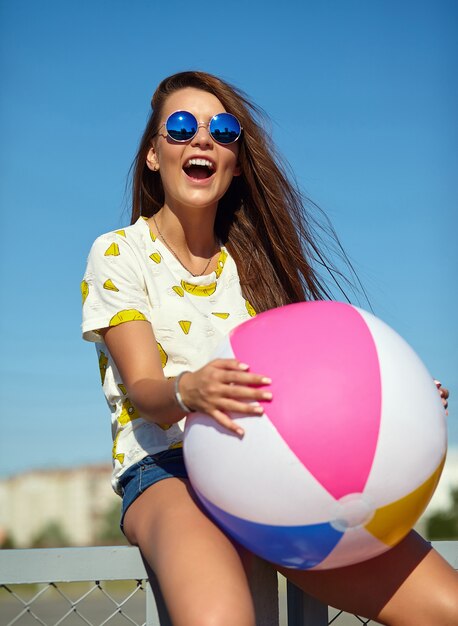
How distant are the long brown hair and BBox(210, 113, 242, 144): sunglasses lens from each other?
0.22m

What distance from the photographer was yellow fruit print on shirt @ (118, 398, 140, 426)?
11.2ft

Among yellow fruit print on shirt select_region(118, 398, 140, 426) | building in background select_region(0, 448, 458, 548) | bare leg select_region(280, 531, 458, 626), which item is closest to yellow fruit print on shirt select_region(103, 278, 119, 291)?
yellow fruit print on shirt select_region(118, 398, 140, 426)

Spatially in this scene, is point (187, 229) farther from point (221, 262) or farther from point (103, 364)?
point (103, 364)

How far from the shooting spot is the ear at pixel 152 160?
401cm

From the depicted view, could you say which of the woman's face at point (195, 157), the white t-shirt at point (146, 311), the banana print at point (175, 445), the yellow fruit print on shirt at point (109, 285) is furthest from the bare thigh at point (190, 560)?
the woman's face at point (195, 157)

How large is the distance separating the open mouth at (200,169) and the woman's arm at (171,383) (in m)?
0.81

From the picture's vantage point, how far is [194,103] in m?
3.81

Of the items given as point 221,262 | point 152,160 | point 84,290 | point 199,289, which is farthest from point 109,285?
point 152,160

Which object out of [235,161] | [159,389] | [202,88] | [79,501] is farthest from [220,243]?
[79,501]

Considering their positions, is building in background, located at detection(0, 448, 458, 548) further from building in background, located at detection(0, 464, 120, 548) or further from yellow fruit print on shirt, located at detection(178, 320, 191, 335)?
yellow fruit print on shirt, located at detection(178, 320, 191, 335)

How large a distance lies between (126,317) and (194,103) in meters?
1.09

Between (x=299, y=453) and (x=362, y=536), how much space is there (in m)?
0.36

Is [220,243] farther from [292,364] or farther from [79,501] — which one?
[79,501]

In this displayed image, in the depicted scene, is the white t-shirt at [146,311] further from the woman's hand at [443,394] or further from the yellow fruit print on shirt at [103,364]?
the woman's hand at [443,394]
